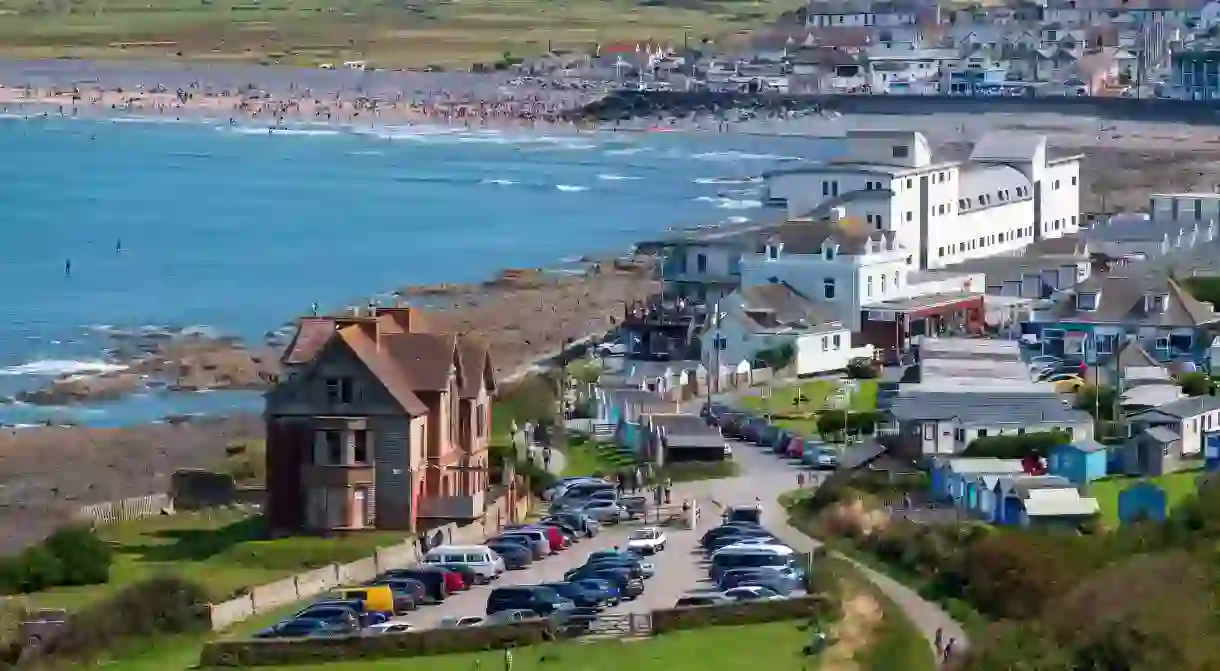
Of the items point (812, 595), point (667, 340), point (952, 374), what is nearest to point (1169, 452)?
point (952, 374)

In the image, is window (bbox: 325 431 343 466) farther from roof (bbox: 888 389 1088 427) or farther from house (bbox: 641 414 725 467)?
roof (bbox: 888 389 1088 427)

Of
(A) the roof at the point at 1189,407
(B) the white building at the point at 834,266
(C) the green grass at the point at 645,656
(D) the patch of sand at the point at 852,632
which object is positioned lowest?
(C) the green grass at the point at 645,656

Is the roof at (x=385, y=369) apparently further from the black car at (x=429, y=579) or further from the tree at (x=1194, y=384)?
the tree at (x=1194, y=384)

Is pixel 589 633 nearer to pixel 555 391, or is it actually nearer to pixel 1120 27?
pixel 555 391

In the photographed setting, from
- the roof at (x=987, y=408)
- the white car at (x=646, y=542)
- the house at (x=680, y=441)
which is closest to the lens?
the white car at (x=646, y=542)

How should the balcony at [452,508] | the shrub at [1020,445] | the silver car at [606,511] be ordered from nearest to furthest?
the balcony at [452,508], the silver car at [606,511], the shrub at [1020,445]

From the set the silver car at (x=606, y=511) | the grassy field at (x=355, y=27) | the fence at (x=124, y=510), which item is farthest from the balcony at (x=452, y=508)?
the grassy field at (x=355, y=27)
